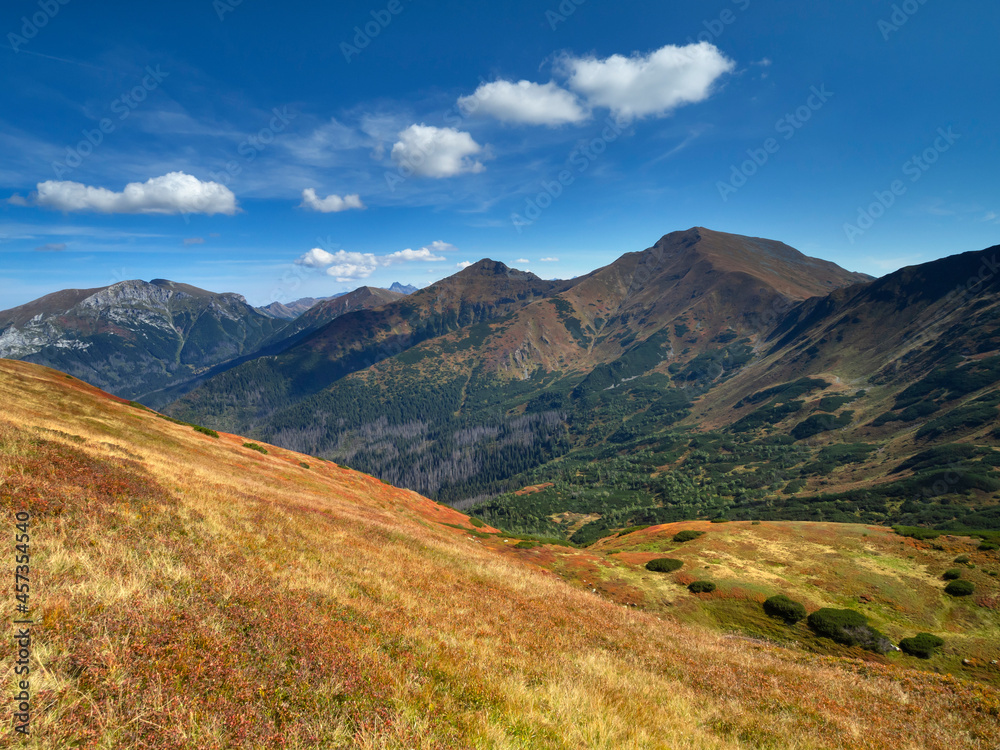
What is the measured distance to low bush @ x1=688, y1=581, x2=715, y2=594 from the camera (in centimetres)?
2761

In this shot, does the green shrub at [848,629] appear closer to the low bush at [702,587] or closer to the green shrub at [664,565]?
the low bush at [702,587]

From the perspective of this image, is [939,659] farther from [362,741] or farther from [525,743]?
[362,741]

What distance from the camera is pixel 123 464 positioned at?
15.6 meters

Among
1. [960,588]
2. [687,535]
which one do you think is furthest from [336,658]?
[687,535]

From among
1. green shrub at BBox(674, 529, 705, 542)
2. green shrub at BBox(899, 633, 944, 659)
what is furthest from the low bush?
green shrub at BBox(674, 529, 705, 542)

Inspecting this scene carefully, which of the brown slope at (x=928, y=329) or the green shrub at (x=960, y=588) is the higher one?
the brown slope at (x=928, y=329)

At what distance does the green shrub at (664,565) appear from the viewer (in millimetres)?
31109

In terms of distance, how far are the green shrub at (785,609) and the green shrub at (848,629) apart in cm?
62

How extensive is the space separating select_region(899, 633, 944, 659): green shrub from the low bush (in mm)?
9710

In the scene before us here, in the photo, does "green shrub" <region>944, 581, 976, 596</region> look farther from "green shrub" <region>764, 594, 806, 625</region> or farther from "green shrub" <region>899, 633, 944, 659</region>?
"green shrub" <region>764, 594, 806, 625</region>

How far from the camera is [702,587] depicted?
2775 centimetres

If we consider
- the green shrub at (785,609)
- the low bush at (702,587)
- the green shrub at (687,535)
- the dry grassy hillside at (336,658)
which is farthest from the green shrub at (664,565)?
the dry grassy hillside at (336,658)

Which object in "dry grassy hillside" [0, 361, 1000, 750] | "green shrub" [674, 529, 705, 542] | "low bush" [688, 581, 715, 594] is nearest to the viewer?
"dry grassy hillside" [0, 361, 1000, 750]

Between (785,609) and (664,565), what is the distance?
8.27 meters
